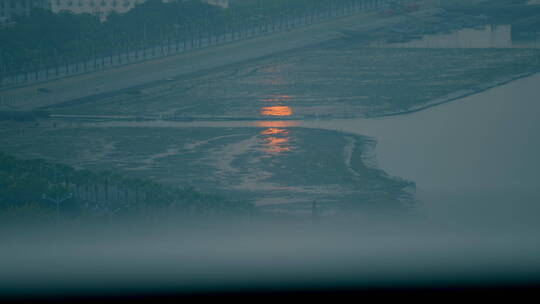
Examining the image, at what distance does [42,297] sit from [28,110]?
12.7 m

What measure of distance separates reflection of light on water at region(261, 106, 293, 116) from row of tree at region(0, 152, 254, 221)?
586 centimetres

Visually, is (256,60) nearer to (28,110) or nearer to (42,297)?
(28,110)

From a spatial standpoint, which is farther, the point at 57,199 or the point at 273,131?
the point at 273,131

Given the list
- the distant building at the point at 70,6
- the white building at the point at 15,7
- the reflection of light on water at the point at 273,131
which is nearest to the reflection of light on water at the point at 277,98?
the reflection of light on water at the point at 273,131

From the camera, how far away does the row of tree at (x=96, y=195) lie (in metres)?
7.47

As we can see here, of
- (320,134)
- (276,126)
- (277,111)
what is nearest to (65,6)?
(277,111)

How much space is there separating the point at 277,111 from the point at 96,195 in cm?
729

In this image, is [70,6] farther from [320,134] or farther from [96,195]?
[96,195]

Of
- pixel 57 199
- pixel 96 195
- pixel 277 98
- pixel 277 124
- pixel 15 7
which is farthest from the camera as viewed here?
pixel 15 7

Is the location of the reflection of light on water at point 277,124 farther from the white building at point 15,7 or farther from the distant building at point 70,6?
the white building at point 15,7

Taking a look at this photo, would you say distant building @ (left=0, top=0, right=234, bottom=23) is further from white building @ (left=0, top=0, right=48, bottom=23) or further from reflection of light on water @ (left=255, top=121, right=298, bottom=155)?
reflection of light on water @ (left=255, top=121, right=298, bottom=155)

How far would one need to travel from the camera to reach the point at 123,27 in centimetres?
2575

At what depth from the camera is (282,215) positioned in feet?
25.8

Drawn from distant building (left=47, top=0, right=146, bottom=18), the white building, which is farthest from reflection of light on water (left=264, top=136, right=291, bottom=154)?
distant building (left=47, top=0, right=146, bottom=18)
